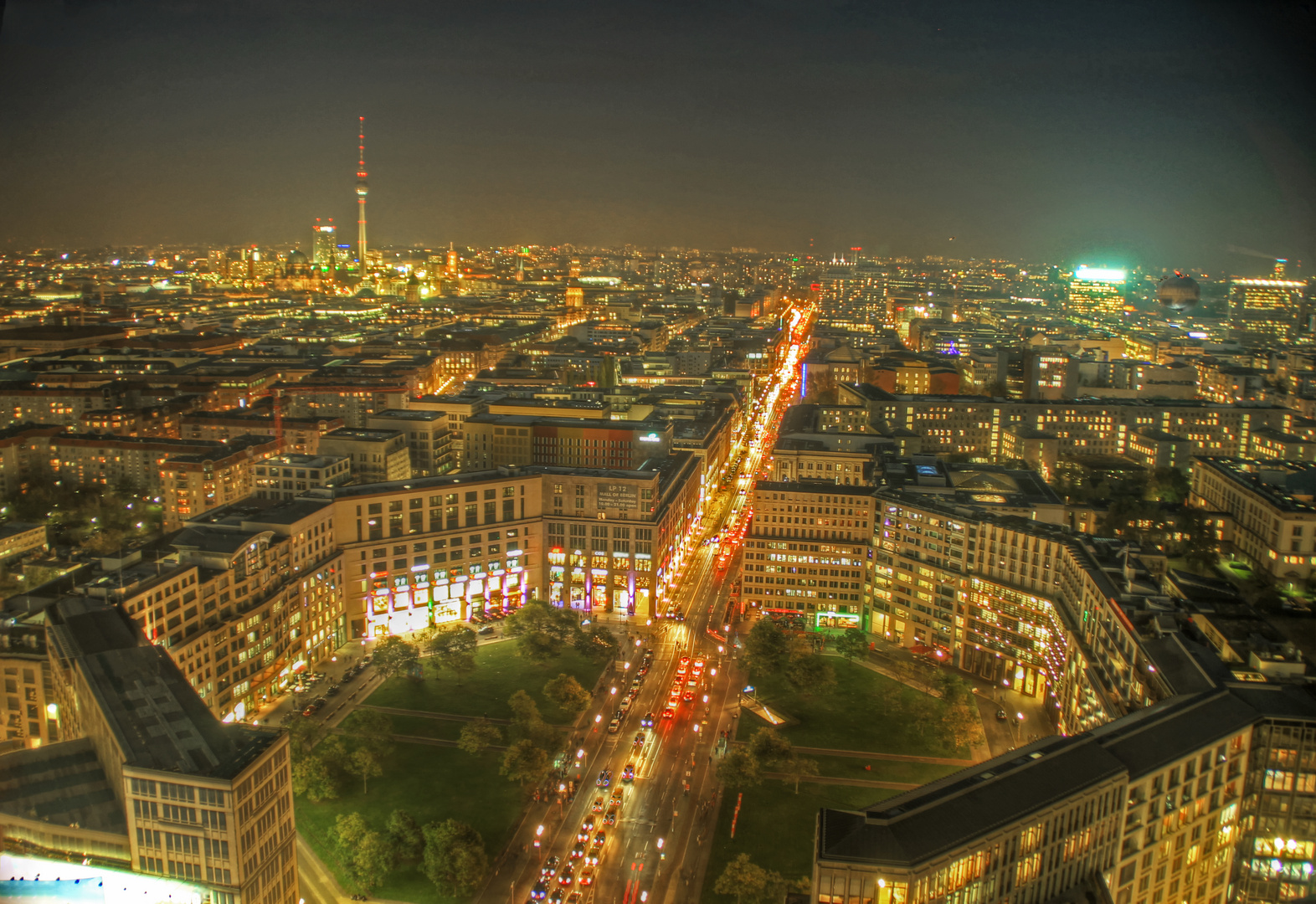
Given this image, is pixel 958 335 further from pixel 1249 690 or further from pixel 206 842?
pixel 206 842

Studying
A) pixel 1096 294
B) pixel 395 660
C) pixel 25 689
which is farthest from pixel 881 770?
pixel 1096 294

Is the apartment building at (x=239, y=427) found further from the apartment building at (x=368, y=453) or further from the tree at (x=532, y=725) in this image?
the tree at (x=532, y=725)

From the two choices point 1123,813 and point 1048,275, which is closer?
point 1123,813

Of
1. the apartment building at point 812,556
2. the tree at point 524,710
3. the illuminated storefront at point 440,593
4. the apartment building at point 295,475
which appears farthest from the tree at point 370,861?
the apartment building at point 295,475

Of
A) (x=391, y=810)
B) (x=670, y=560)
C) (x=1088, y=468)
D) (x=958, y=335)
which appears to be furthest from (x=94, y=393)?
(x=958, y=335)

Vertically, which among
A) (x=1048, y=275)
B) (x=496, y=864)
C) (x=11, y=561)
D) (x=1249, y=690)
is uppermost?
(x=1048, y=275)

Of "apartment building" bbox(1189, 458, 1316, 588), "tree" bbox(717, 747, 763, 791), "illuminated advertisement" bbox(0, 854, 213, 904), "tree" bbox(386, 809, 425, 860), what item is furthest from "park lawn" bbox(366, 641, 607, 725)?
"apartment building" bbox(1189, 458, 1316, 588)

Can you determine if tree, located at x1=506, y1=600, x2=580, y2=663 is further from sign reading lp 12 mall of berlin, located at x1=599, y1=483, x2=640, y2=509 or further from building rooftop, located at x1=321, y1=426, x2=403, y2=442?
building rooftop, located at x1=321, y1=426, x2=403, y2=442
